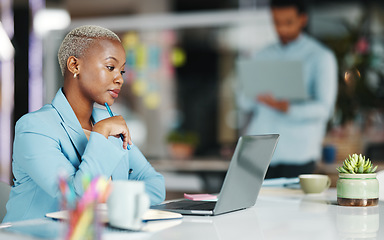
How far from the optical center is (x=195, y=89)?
235 inches

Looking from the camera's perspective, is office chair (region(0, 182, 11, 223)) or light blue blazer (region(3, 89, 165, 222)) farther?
office chair (region(0, 182, 11, 223))

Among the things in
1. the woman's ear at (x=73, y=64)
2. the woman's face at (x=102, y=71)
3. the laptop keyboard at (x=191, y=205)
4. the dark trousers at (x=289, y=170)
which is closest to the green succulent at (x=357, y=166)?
the laptop keyboard at (x=191, y=205)

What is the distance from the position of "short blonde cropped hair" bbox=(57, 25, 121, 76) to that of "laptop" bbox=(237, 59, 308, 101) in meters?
2.23

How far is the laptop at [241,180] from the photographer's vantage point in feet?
4.48

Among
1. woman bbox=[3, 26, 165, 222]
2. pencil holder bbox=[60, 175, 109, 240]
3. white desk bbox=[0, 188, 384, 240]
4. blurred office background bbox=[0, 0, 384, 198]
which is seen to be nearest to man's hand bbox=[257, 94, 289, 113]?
blurred office background bbox=[0, 0, 384, 198]

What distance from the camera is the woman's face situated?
1532 mm

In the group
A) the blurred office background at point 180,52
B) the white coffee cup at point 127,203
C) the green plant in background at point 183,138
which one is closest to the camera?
the white coffee cup at point 127,203

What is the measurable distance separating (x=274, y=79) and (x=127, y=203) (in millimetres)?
2821

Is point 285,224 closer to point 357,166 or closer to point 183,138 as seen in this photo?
point 357,166

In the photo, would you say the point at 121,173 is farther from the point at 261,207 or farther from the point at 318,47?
the point at 318,47

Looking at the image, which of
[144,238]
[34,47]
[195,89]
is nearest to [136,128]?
[195,89]

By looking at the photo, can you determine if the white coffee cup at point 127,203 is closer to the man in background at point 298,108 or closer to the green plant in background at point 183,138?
the man in background at point 298,108

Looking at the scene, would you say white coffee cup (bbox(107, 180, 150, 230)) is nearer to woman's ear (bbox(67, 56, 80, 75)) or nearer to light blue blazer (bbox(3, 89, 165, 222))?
light blue blazer (bbox(3, 89, 165, 222))

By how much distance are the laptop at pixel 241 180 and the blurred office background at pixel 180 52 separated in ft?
11.2
